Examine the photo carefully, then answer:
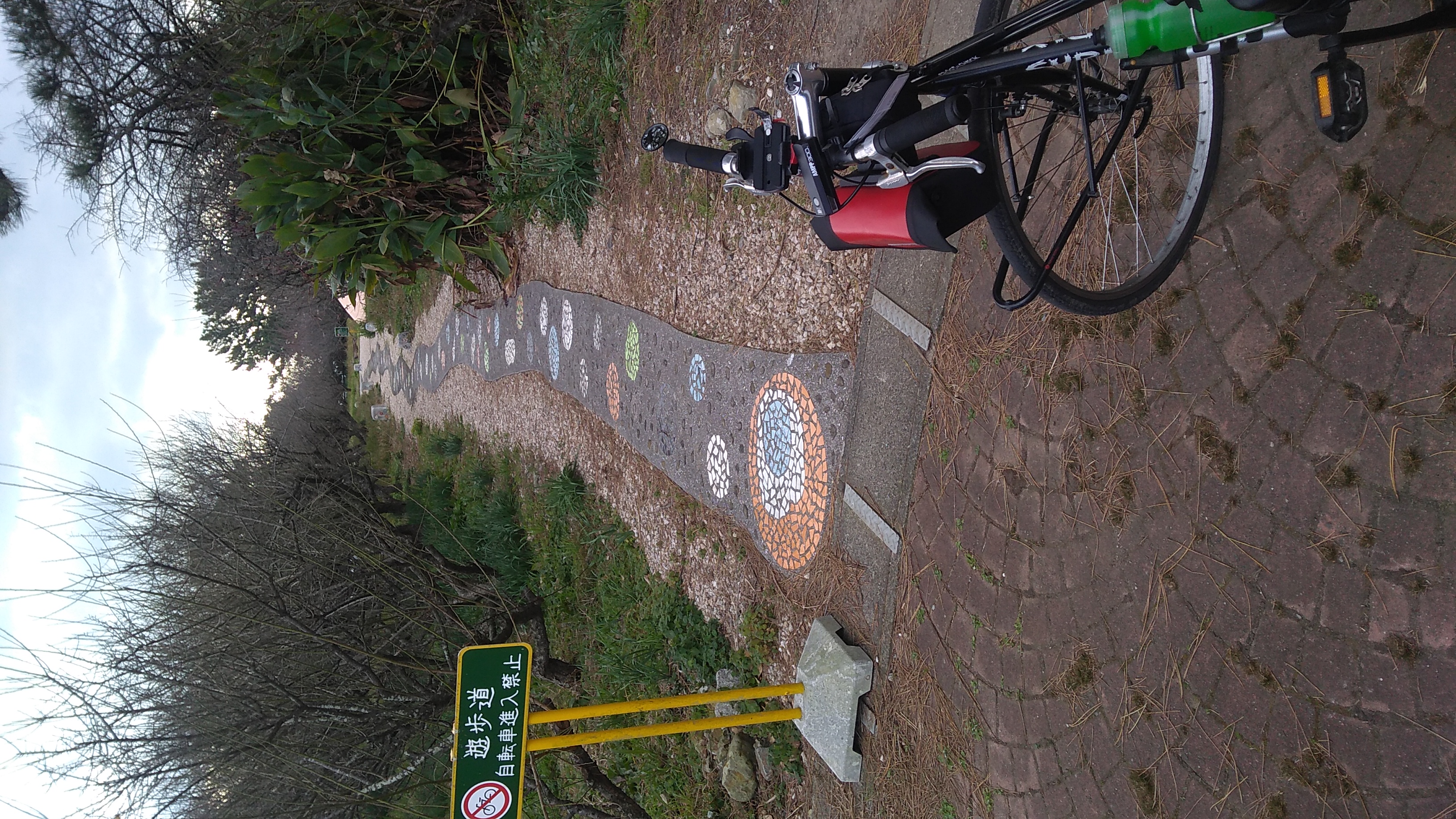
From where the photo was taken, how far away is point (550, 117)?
6.84m

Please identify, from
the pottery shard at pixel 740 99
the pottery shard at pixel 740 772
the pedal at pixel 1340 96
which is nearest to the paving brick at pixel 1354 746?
the pedal at pixel 1340 96

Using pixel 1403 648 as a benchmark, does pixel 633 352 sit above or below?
below

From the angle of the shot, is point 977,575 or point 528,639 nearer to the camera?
point 977,575

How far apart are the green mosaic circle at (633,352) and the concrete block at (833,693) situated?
2712 mm

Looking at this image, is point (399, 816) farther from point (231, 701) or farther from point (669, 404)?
point (669, 404)

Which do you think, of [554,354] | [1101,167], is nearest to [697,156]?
[1101,167]

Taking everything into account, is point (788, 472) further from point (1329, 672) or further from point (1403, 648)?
point (1403, 648)

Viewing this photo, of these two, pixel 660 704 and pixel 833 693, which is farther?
pixel 833 693

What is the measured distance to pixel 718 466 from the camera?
16.2 feet

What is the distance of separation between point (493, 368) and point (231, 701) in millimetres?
4746

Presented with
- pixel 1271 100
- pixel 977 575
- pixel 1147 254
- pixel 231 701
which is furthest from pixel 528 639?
pixel 1271 100

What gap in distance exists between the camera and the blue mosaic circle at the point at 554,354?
7.62 metres

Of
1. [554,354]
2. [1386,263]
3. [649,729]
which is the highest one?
[1386,263]

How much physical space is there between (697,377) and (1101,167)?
336cm
